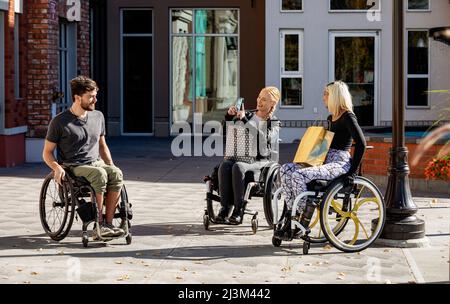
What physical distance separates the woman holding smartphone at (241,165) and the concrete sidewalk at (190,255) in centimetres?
26

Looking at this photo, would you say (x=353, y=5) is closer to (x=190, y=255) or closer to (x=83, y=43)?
(x=83, y=43)

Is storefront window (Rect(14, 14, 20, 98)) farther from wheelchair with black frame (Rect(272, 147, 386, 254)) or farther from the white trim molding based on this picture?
wheelchair with black frame (Rect(272, 147, 386, 254))

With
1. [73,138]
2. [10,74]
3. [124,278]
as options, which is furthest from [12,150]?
[124,278]

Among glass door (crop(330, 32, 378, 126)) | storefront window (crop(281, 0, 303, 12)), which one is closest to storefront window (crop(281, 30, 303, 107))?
storefront window (crop(281, 0, 303, 12))

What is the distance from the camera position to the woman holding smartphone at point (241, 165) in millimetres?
9734

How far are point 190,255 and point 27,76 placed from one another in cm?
984

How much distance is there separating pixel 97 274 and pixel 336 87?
2.84 meters

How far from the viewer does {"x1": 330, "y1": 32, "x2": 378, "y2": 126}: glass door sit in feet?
74.9

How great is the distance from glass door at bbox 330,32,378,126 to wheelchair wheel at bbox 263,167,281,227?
1332cm

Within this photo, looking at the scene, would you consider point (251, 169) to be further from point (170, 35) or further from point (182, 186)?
point (170, 35)

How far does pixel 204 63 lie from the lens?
24516 millimetres

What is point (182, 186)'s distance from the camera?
45.8ft

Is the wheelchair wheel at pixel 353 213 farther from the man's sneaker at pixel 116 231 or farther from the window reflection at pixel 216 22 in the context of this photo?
the window reflection at pixel 216 22

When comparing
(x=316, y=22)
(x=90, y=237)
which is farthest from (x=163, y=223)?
(x=316, y=22)
